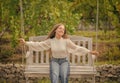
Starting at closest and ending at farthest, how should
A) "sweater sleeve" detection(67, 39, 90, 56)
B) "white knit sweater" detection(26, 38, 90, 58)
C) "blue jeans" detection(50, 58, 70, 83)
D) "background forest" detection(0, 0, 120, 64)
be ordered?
1. "blue jeans" detection(50, 58, 70, 83)
2. "white knit sweater" detection(26, 38, 90, 58)
3. "sweater sleeve" detection(67, 39, 90, 56)
4. "background forest" detection(0, 0, 120, 64)

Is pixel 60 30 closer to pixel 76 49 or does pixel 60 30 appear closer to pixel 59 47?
pixel 59 47

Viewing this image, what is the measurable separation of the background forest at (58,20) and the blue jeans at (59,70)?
113 centimetres

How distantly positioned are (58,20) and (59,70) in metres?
1.83

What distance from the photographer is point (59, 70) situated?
578cm

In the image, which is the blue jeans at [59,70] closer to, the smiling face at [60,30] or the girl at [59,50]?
the girl at [59,50]

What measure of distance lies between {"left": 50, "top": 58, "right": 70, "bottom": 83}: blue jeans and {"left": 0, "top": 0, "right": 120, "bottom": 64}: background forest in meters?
1.13

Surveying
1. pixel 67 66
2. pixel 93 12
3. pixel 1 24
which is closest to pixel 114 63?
pixel 93 12

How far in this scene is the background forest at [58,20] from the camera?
295 inches

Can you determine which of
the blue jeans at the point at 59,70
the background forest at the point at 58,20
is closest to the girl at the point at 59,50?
the blue jeans at the point at 59,70

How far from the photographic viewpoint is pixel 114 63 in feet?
29.7

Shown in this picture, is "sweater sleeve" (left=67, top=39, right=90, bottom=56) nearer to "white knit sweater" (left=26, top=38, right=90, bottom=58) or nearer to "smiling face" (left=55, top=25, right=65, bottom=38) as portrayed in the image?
"white knit sweater" (left=26, top=38, right=90, bottom=58)

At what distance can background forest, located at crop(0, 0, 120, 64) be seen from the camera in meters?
7.49

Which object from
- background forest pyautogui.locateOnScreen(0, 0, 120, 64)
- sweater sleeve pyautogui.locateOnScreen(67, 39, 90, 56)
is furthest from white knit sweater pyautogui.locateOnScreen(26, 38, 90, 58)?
background forest pyautogui.locateOnScreen(0, 0, 120, 64)

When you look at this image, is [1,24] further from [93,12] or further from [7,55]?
[93,12]
